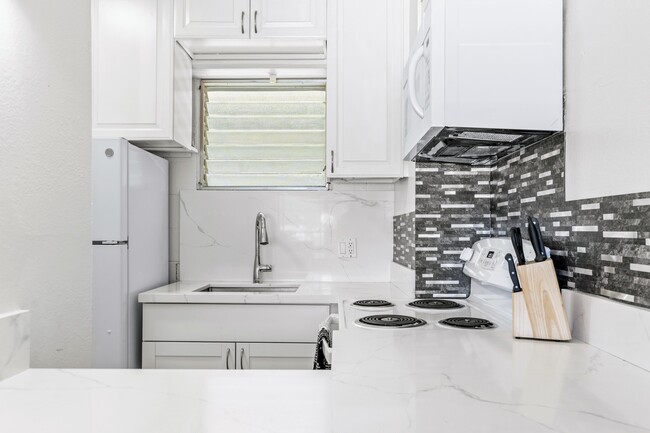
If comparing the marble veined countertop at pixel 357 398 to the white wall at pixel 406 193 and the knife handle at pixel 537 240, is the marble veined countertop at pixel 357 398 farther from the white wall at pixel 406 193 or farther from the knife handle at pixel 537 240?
the white wall at pixel 406 193

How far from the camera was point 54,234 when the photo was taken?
1096mm

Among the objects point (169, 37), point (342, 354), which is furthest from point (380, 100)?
point (342, 354)

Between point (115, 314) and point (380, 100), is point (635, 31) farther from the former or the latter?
point (115, 314)

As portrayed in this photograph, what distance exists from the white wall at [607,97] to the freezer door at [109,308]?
1983 millimetres

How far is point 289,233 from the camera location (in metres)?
2.94

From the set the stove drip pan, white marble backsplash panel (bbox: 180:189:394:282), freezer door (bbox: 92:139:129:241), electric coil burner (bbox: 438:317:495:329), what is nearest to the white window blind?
white marble backsplash panel (bbox: 180:189:394:282)

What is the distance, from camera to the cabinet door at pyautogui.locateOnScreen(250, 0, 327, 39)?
2.50m

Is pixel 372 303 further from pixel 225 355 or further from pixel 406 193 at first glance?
pixel 225 355

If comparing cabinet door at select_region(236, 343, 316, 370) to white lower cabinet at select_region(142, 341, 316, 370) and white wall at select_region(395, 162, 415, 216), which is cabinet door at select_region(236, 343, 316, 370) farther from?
white wall at select_region(395, 162, 415, 216)

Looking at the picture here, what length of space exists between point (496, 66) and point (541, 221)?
0.54 meters

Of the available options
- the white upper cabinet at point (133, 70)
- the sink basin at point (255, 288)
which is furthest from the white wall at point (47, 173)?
the sink basin at point (255, 288)

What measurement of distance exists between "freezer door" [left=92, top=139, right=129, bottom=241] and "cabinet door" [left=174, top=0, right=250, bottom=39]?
71cm

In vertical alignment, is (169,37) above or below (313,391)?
Answer: above

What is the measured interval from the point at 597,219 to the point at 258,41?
1.94 meters
